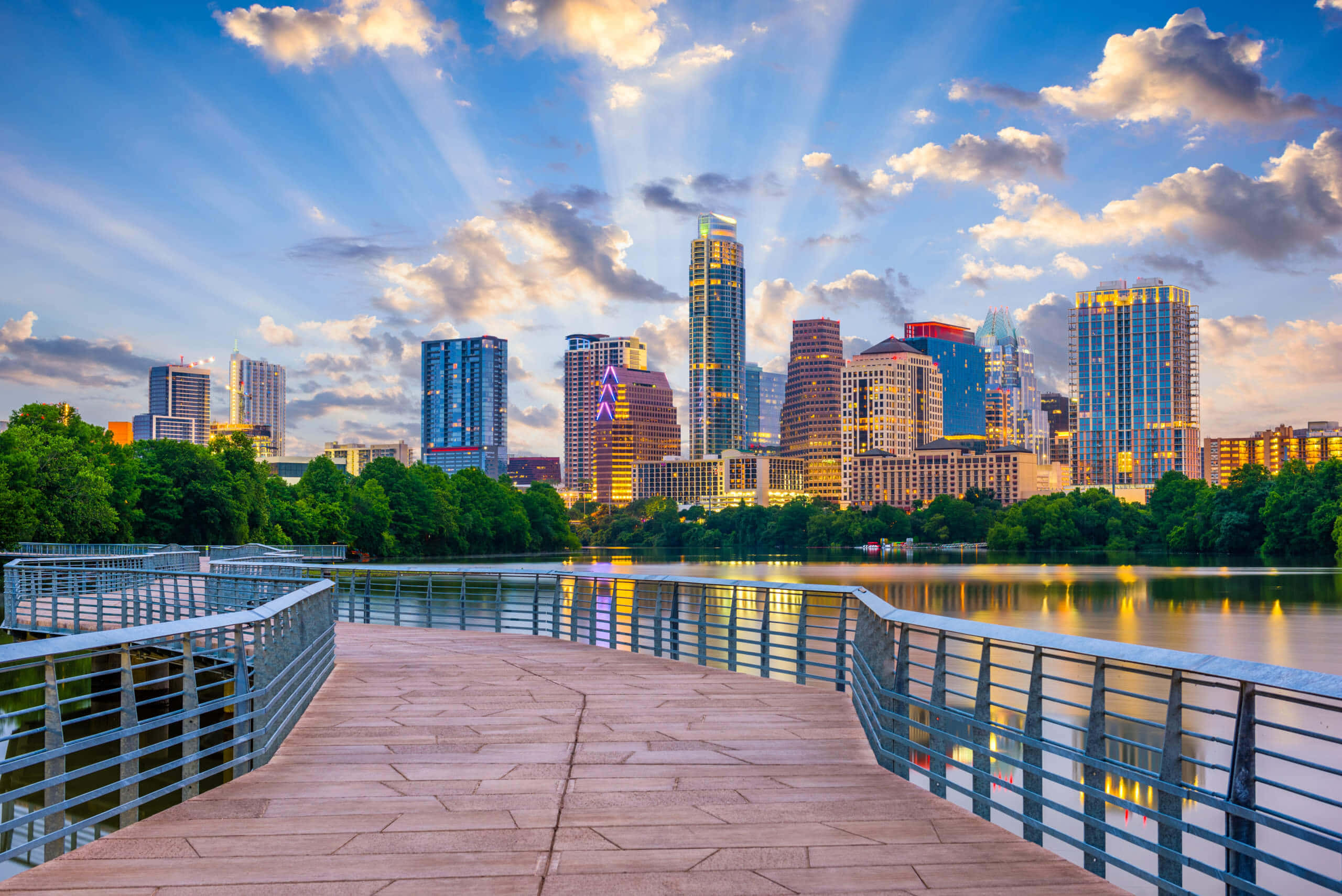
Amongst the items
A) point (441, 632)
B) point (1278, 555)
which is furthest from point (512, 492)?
point (441, 632)

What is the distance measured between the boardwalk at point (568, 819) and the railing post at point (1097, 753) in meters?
0.28

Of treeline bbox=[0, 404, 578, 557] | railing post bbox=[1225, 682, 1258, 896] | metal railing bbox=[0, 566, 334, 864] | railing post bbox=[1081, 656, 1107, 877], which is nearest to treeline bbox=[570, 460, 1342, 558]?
treeline bbox=[0, 404, 578, 557]

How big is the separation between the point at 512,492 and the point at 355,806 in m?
135

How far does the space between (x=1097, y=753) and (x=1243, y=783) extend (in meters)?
1.14

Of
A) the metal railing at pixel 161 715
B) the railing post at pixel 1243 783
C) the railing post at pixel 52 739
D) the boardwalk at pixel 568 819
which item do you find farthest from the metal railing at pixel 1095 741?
the railing post at pixel 52 739

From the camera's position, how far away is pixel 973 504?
19138 centimetres

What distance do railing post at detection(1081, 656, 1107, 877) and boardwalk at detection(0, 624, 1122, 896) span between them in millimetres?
276

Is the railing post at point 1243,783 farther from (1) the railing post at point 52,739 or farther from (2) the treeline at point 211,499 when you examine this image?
(2) the treeline at point 211,499

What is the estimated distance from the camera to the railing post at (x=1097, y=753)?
5.60 meters

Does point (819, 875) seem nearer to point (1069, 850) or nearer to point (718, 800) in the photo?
point (718, 800)

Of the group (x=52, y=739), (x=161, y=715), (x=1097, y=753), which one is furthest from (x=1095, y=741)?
(x=161, y=715)

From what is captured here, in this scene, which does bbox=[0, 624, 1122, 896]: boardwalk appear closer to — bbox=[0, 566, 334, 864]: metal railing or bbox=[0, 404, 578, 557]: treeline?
A: bbox=[0, 566, 334, 864]: metal railing

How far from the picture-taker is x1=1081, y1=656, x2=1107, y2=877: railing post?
5.60 m

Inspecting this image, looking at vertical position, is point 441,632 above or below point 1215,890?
above
